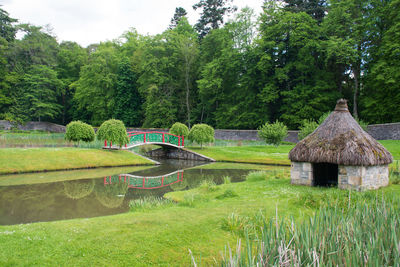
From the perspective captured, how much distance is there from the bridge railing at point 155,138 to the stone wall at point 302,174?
53.8ft

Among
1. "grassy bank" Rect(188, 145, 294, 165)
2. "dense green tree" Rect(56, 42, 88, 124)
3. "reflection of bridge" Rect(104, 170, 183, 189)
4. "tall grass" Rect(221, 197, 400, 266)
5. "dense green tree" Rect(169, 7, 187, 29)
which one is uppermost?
"dense green tree" Rect(169, 7, 187, 29)

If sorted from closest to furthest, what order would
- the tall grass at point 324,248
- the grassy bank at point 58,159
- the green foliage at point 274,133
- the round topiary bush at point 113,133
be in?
1. the tall grass at point 324,248
2. the grassy bank at point 58,159
3. the round topiary bush at point 113,133
4. the green foliage at point 274,133

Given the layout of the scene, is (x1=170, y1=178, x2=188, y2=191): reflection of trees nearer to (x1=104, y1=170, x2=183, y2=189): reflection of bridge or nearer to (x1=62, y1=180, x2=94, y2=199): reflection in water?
(x1=104, y1=170, x2=183, y2=189): reflection of bridge

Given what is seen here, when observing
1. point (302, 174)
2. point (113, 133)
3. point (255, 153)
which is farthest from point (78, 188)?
point (255, 153)

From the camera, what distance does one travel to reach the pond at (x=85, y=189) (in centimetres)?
1019

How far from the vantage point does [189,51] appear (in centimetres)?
4553

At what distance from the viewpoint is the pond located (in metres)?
10.2

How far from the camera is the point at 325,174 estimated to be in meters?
13.4

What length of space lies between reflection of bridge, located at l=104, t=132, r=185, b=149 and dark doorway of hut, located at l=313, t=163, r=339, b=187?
1602 cm

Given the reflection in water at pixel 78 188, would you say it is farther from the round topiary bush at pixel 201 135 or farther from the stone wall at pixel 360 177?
the round topiary bush at pixel 201 135

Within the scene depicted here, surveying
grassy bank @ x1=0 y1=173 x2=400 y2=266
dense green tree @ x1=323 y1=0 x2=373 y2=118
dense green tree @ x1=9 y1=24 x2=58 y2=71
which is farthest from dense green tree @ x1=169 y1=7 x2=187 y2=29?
grassy bank @ x1=0 y1=173 x2=400 y2=266

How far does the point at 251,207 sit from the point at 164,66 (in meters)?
39.9

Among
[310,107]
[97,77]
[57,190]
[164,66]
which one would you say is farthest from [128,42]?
[57,190]

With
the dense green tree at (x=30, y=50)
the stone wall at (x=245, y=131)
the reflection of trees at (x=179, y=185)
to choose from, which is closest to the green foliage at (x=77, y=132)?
the reflection of trees at (x=179, y=185)
